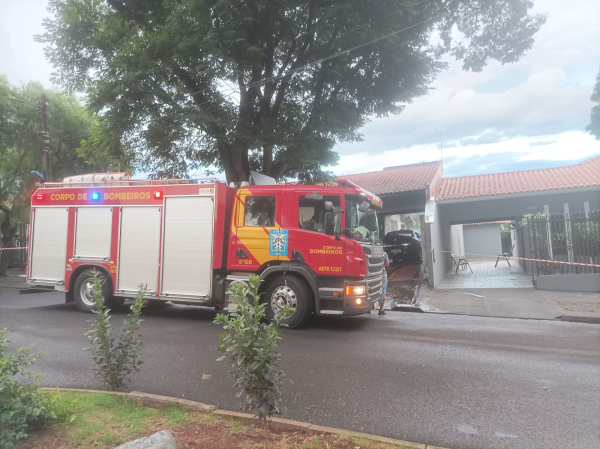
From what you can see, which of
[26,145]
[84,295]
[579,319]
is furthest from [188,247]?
[26,145]

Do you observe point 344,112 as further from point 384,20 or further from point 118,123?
point 118,123

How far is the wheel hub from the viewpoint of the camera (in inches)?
301

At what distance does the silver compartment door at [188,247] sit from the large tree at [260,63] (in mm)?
3791

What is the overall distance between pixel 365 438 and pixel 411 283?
11.3m

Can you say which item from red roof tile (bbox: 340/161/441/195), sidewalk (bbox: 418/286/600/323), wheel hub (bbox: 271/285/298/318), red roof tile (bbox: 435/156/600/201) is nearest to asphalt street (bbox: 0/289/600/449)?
wheel hub (bbox: 271/285/298/318)

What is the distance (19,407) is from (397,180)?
56.0 ft

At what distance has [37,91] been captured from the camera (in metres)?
Answer: 20.5

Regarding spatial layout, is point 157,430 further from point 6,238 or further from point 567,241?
point 6,238

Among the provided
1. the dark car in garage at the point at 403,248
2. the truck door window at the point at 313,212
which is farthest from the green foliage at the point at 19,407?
the dark car in garage at the point at 403,248

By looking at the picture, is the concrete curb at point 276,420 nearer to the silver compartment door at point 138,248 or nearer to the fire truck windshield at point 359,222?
the fire truck windshield at point 359,222

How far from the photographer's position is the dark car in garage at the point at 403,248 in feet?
57.4

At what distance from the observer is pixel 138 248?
354 inches

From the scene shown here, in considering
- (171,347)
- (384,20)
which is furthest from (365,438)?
(384,20)

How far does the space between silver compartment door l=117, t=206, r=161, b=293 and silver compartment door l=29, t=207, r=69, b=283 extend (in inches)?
66.0
